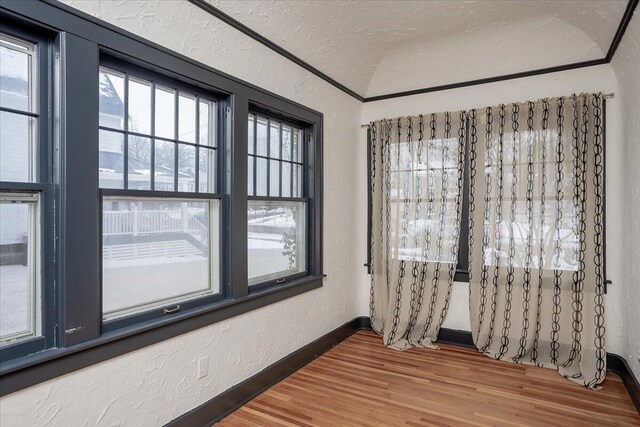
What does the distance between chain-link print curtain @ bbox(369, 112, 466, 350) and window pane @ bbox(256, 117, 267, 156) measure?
1417 millimetres

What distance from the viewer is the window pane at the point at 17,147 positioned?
1.54 m

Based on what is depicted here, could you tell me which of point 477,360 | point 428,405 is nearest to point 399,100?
point 477,360


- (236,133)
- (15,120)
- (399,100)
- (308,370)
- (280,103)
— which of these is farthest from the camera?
(399,100)

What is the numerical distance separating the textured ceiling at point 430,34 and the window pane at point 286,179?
34.2 inches

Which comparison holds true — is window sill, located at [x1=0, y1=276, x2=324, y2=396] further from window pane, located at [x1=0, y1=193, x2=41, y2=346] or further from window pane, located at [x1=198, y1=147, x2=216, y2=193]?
window pane, located at [x1=198, y1=147, x2=216, y2=193]

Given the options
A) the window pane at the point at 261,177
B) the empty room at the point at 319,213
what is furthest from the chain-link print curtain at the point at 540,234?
the window pane at the point at 261,177

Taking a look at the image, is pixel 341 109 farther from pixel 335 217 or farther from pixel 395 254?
pixel 395 254

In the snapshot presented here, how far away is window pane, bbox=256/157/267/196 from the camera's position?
2.88 meters

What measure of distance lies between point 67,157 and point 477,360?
10.9 feet

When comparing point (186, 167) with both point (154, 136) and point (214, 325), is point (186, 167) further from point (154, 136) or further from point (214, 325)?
point (214, 325)

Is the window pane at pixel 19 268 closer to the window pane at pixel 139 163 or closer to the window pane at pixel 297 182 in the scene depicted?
the window pane at pixel 139 163

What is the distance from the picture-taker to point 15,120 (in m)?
1.57

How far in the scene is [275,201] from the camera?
10.0ft

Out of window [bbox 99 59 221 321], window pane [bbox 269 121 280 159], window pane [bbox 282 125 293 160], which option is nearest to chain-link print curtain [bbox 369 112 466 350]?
window pane [bbox 282 125 293 160]
